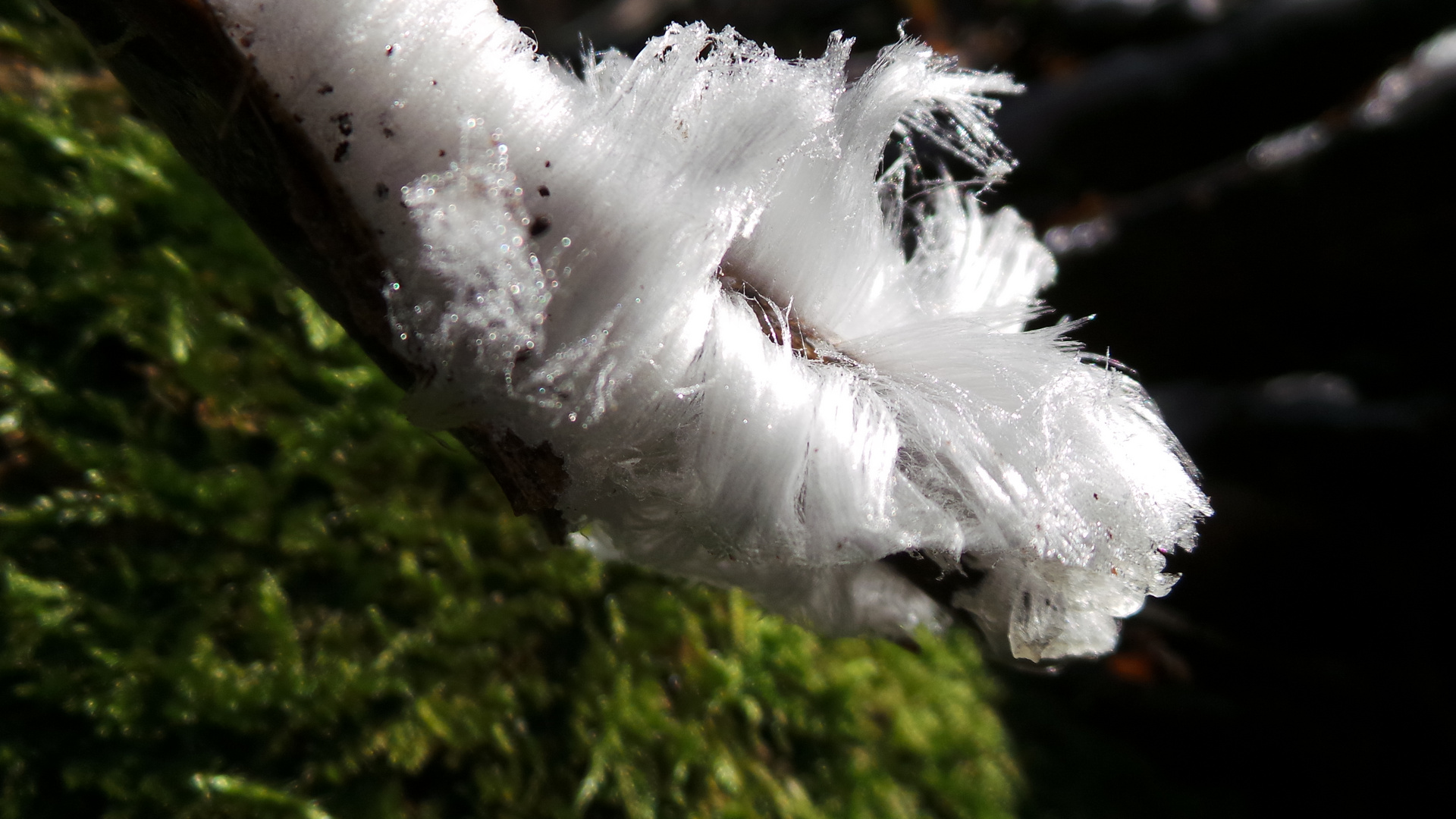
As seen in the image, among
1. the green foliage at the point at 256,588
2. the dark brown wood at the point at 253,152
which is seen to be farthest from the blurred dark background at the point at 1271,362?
the dark brown wood at the point at 253,152

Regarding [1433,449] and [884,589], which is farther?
[1433,449]

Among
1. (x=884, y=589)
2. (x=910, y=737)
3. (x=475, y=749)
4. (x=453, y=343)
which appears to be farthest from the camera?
(x=910, y=737)

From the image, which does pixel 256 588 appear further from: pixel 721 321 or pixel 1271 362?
pixel 1271 362

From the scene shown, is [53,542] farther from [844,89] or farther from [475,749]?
[844,89]

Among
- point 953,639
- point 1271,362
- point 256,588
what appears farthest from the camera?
point 1271,362

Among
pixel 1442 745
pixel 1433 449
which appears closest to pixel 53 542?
pixel 1433 449

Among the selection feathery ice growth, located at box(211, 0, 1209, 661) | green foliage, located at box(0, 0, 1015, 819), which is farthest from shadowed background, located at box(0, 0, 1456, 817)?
feathery ice growth, located at box(211, 0, 1209, 661)

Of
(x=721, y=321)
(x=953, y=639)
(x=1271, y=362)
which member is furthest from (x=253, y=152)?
(x=1271, y=362)
